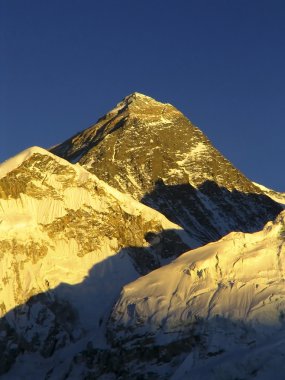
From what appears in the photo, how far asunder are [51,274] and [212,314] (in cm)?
3115

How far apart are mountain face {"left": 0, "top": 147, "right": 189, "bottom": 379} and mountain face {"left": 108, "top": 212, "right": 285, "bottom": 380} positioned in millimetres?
7722

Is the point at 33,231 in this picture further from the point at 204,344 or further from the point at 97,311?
the point at 204,344

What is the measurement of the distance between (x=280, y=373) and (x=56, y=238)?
48039 mm

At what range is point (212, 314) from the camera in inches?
6565

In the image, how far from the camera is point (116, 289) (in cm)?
19238

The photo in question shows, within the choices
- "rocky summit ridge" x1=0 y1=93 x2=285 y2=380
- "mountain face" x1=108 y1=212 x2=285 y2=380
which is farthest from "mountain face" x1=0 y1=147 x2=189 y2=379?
"mountain face" x1=108 y1=212 x2=285 y2=380

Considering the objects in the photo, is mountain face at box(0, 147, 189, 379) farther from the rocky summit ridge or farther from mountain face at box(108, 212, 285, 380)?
mountain face at box(108, 212, 285, 380)

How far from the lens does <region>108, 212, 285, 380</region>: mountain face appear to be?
527 feet

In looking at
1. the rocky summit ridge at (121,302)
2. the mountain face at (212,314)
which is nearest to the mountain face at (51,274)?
the rocky summit ridge at (121,302)

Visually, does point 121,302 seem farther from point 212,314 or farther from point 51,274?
point 51,274

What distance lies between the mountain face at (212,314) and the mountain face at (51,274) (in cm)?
772

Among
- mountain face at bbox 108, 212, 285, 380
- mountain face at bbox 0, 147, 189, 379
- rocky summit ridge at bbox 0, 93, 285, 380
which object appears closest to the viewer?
mountain face at bbox 108, 212, 285, 380

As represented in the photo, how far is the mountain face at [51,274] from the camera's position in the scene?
181625 millimetres

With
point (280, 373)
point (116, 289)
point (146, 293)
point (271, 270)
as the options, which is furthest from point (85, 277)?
point (280, 373)
